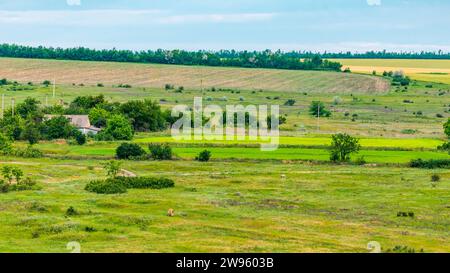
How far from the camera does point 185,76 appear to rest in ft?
569

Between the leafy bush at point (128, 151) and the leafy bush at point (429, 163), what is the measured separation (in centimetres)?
2038

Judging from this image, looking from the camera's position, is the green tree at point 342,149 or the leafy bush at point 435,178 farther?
the green tree at point 342,149

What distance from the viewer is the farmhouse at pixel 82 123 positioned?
287 feet

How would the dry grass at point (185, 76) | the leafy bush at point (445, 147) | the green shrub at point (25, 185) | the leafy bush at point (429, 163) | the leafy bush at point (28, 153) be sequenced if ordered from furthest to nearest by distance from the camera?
the dry grass at point (185, 76), the leafy bush at point (445, 147), the leafy bush at point (28, 153), the leafy bush at point (429, 163), the green shrub at point (25, 185)

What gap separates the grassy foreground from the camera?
35688 millimetres

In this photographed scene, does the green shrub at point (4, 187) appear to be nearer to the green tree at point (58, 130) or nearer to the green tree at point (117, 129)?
the green tree at point (117, 129)

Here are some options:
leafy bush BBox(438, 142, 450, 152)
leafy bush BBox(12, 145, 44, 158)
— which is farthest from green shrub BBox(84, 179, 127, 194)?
leafy bush BBox(438, 142, 450, 152)

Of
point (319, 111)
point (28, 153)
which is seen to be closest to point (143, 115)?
point (28, 153)

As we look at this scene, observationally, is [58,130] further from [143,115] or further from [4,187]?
[4,187]

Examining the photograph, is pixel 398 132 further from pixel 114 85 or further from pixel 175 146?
pixel 114 85

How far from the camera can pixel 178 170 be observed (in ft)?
205

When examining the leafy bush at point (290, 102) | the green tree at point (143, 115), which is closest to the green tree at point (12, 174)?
the green tree at point (143, 115)

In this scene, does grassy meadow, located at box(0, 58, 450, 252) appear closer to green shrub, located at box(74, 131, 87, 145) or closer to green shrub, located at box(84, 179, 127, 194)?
green shrub, located at box(84, 179, 127, 194)

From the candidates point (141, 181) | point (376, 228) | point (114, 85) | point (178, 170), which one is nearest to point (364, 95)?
point (114, 85)
